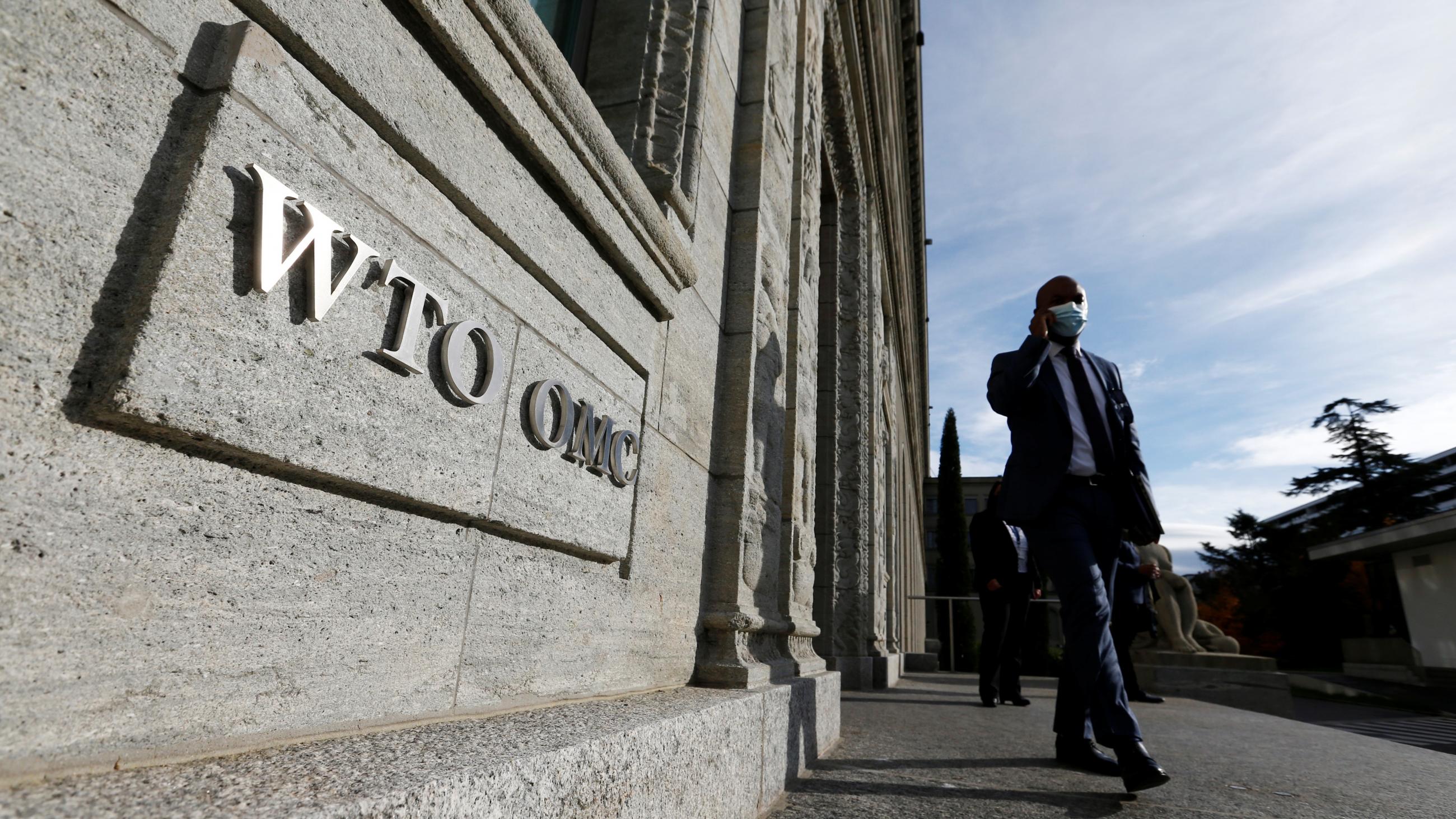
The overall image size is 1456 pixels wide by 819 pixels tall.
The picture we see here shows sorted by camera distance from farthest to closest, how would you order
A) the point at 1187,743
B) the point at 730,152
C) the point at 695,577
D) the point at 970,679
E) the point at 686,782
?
the point at 970,679 → the point at 1187,743 → the point at 730,152 → the point at 695,577 → the point at 686,782

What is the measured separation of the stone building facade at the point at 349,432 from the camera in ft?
2.74

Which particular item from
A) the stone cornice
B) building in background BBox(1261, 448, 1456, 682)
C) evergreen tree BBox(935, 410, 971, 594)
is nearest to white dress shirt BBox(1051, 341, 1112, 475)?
the stone cornice

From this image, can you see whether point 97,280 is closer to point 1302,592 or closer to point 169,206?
point 169,206

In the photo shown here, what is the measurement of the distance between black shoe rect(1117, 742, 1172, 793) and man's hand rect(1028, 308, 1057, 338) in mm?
1612

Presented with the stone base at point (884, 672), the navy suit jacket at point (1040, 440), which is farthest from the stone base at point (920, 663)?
the navy suit jacket at point (1040, 440)

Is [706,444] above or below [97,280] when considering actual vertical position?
above

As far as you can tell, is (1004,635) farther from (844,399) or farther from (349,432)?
(349,432)

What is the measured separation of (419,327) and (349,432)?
23 cm

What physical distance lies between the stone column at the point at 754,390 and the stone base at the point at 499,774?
18.0 inches

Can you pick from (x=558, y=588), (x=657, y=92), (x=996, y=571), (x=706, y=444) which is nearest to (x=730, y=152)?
(x=657, y=92)

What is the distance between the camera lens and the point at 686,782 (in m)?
1.84

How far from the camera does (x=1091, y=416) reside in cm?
325

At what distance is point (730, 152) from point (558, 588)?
93.4 inches

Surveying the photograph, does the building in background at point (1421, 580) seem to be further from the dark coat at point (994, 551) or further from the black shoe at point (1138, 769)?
the black shoe at point (1138, 769)
